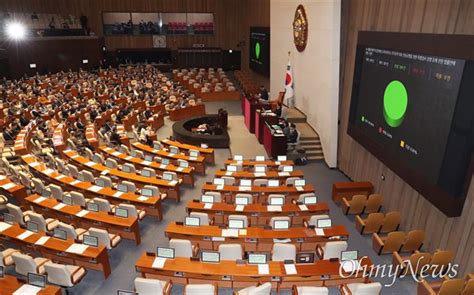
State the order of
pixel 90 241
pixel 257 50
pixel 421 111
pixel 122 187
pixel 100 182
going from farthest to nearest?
pixel 257 50 → pixel 100 182 → pixel 122 187 → pixel 421 111 → pixel 90 241

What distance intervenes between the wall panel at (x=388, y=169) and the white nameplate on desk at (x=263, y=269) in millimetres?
4575

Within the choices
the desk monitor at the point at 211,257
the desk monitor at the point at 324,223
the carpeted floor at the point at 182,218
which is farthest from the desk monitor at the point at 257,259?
the desk monitor at the point at 324,223

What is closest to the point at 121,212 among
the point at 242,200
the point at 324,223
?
the point at 242,200

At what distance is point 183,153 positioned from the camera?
1611 cm

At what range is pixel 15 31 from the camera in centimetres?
2859

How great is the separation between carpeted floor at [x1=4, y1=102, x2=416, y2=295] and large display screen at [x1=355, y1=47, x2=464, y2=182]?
2.59 metres

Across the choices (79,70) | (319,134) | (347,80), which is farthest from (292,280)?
(79,70)

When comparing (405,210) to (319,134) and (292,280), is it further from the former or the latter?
(319,134)

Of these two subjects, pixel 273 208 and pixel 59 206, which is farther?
pixel 273 208

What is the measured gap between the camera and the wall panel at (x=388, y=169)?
8.27 meters

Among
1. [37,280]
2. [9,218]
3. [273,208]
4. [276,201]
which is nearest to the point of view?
[37,280]

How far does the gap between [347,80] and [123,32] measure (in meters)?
29.5

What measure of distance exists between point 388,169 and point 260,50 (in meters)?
19.5

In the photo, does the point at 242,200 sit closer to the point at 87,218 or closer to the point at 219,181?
the point at 219,181
